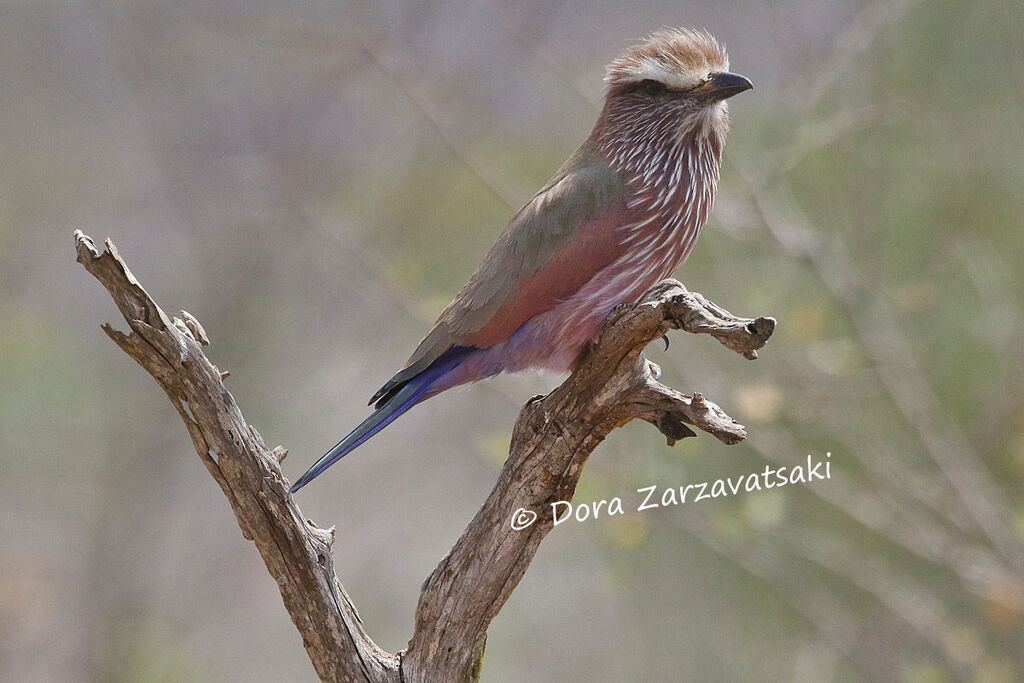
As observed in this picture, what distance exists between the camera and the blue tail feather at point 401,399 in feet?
9.39

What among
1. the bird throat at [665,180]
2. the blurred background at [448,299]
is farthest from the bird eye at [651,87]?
the blurred background at [448,299]

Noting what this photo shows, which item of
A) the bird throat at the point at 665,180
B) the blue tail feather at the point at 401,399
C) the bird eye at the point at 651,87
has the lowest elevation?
the blue tail feather at the point at 401,399

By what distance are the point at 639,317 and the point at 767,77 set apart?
14.8ft

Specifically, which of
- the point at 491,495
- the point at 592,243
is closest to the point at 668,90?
the point at 592,243

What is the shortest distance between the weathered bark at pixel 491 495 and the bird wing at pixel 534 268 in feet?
0.85

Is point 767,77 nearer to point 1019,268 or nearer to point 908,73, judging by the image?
point 908,73

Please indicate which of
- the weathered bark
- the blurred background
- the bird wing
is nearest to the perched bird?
the bird wing

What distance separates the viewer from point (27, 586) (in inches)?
297

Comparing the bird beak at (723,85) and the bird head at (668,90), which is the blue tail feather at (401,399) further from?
the bird beak at (723,85)

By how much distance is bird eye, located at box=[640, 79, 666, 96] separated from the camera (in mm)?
3283

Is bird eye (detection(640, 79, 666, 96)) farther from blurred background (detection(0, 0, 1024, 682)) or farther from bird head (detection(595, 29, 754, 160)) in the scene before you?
blurred background (detection(0, 0, 1024, 682))

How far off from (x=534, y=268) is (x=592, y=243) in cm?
17

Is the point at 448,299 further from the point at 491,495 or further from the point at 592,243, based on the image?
the point at 491,495

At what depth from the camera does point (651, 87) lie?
130 inches
